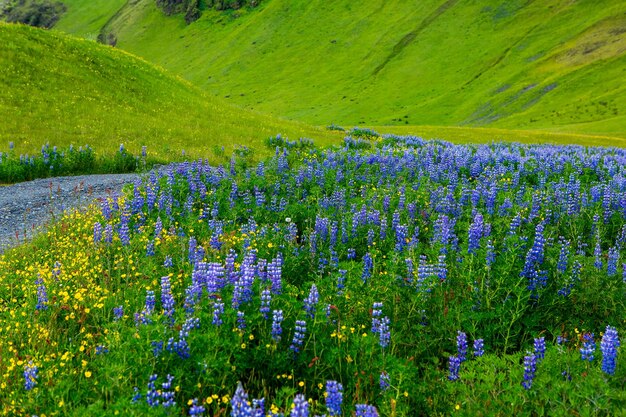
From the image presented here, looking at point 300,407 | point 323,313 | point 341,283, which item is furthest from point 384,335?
point 300,407

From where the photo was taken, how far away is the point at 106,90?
2758 cm

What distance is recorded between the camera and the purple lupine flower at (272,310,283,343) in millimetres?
4840

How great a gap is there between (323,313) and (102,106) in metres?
23.8

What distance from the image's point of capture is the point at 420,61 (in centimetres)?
11856

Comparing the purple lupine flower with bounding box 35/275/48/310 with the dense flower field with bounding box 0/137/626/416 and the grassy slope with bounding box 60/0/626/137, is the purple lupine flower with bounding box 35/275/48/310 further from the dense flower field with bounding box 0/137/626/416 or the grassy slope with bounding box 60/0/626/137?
the grassy slope with bounding box 60/0/626/137

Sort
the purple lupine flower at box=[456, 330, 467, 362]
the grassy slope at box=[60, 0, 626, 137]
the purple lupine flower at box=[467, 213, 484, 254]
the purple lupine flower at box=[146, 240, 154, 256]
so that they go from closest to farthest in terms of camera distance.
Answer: the purple lupine flower at box=[456, 330, 467, 362]
the purple lupine flower at box=[467, 213, 484, 254]
the purple lupine flower at box=[146, 240, 154, 256]
the grassy slope at box=[60, 0, 626, 137]

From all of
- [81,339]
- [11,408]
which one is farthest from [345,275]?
[11,408]

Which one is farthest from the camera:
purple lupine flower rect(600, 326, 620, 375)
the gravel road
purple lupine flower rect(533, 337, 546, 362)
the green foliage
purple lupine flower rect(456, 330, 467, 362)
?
the green foliage

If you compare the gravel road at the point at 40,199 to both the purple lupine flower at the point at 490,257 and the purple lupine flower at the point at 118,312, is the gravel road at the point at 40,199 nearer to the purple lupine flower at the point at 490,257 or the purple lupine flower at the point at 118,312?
the purple lupine flower at the point at 118,312

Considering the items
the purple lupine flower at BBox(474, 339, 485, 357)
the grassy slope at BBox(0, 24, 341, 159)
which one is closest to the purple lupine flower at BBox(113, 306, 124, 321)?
the purple lupine flower at BBox(474, 339, 485, 357)

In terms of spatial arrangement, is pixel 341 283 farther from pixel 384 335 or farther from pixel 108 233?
pixel 108 233

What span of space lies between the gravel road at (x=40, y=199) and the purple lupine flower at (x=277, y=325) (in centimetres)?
758

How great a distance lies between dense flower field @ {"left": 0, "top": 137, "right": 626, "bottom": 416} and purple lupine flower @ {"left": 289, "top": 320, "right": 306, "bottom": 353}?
44 millimetres

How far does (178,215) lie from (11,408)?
5.98 metres
